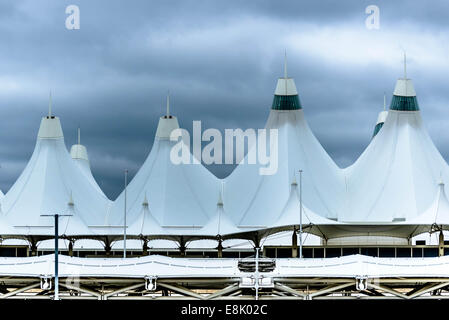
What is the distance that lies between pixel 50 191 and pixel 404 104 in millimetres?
33033

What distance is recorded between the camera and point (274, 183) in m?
81.5

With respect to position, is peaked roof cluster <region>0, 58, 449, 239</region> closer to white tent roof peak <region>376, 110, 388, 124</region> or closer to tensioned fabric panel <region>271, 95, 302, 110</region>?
tensioned fabric panel <region>271, 95, 302, 110</region>

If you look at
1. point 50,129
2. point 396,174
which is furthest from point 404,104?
point 50,129

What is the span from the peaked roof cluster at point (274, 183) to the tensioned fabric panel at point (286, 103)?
0.09 m

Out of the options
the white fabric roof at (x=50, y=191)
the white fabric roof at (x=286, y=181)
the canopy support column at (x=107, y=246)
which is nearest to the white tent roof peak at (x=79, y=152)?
the white fabric roof at (x=50, y=191)

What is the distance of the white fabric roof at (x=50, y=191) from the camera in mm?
84062

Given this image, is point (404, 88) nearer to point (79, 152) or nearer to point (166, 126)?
point (166, 126)

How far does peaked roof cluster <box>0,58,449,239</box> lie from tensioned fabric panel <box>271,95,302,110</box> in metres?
0.09

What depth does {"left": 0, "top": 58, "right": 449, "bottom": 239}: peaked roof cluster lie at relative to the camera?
81250 mm

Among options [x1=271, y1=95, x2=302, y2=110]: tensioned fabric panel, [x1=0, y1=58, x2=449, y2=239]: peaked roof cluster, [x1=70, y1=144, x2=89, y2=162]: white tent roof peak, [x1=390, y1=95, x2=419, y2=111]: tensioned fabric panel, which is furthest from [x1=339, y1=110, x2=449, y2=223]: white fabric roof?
[x1=70, y1=144, x2=89, y2=162]: white tent roof peak
